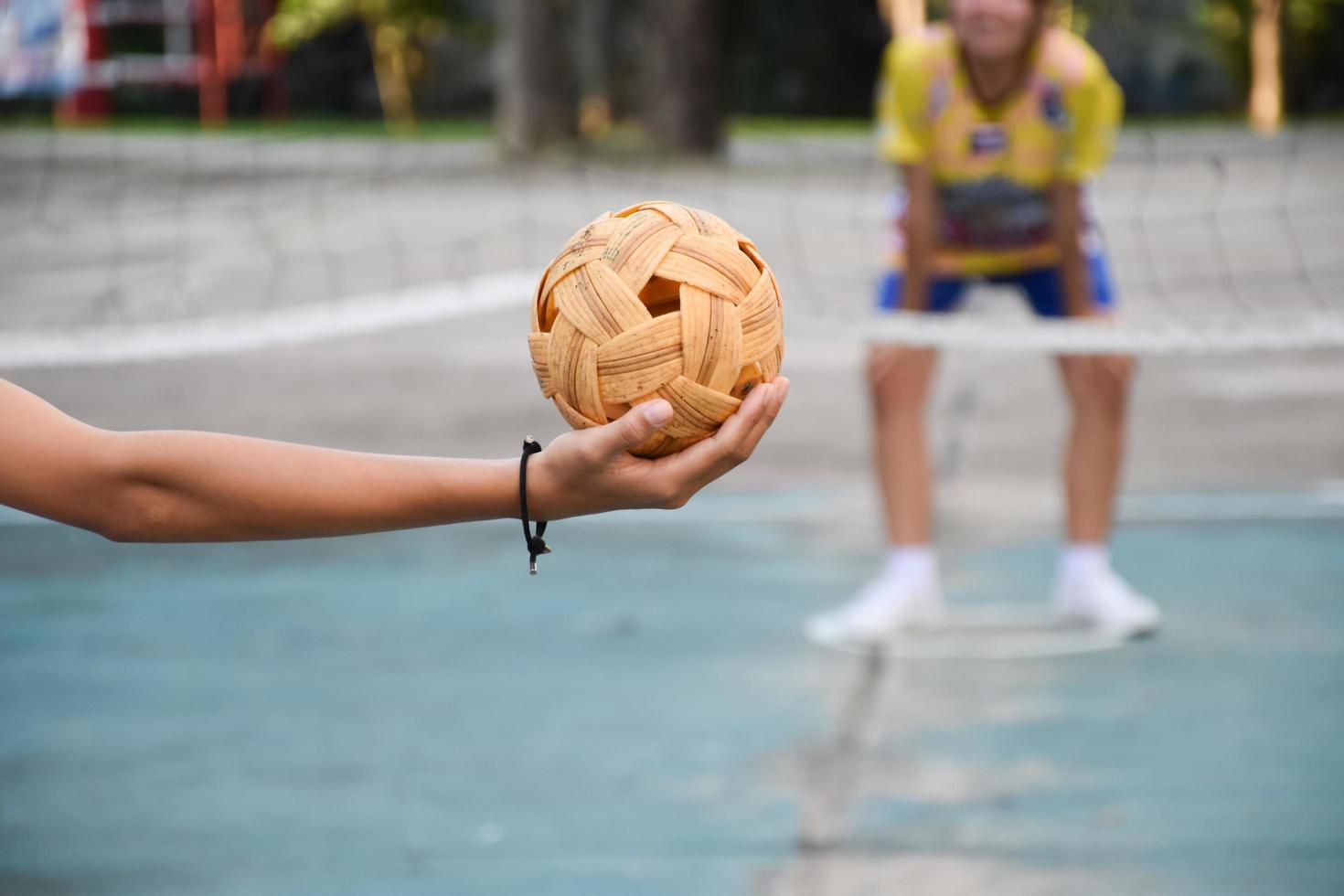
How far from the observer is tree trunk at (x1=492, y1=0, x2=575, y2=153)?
22.6 meters

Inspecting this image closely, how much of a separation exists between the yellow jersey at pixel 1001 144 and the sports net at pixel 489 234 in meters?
0.25

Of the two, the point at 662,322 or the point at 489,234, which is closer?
the point at 662,322

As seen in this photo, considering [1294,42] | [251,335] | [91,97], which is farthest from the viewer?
[91,97]

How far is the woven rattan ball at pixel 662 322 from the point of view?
2082 mm

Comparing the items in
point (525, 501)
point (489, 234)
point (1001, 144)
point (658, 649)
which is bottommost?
point (489, 234)

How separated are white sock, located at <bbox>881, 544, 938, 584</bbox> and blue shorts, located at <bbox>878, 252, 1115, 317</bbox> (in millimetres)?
697

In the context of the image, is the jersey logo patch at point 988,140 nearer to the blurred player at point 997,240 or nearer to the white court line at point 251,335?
the blurred player at point 997,240

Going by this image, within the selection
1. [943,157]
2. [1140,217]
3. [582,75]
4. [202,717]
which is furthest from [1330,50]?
[202,717]

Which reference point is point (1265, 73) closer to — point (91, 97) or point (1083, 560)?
point (91, 97)

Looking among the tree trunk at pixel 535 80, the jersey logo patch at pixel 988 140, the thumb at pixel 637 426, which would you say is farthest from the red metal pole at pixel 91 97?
the thumb at pixel 637 426

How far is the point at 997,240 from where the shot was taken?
5.15 m

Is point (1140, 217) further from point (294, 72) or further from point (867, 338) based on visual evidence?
point (294, 72)

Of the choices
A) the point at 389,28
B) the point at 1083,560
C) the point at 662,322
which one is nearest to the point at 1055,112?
the point at 1083,560

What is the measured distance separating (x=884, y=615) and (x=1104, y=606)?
0.62 meters
